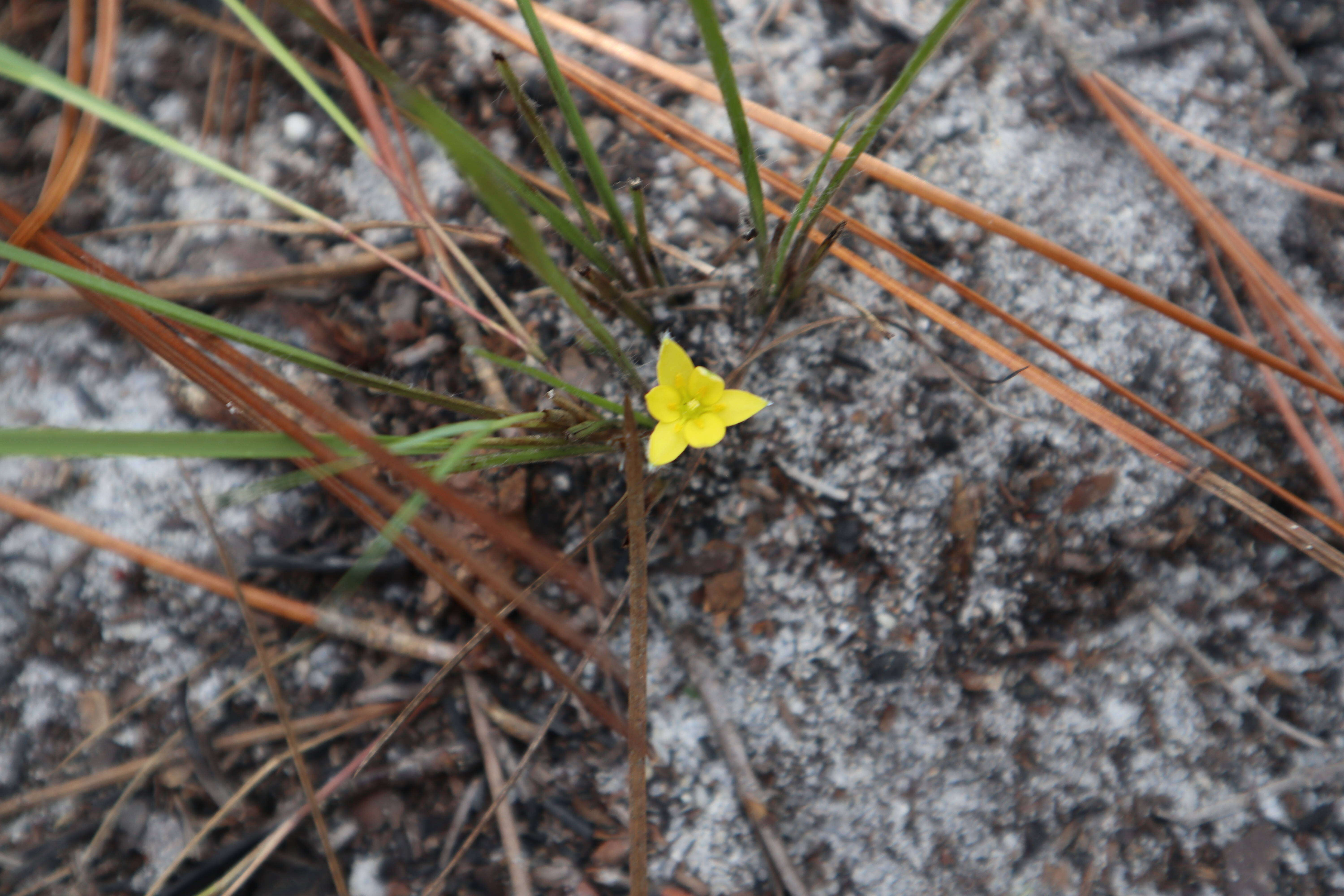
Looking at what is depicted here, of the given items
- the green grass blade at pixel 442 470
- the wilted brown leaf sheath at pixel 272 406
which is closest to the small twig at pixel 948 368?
the green grass blade at pixel 442 470

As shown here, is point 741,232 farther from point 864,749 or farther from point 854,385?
point 864,749

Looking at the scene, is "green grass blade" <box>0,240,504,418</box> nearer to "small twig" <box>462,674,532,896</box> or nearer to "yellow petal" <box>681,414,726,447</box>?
"yellow petal" <box>681,414,726,447</box>

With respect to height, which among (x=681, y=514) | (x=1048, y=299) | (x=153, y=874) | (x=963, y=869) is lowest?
(x=963, y=869)

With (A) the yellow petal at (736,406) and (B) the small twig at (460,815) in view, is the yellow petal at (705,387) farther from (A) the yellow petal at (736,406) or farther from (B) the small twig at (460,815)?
(B) the small twig at (460,815)

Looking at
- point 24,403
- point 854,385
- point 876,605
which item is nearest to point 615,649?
point 876,605

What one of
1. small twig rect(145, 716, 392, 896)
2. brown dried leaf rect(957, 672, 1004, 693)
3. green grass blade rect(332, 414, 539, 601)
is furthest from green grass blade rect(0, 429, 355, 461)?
brown dried leaf rect(957, 672, 1004, 693)

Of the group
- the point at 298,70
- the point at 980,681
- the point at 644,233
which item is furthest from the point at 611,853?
the point at 298,70

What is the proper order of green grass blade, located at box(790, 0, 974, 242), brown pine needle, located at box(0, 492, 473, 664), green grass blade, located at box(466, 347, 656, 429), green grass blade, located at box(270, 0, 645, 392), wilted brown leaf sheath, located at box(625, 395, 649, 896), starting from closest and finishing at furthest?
green grass blade, located at box(270, 0, 645, 392)
green grass blade, located at box(790, 0, 974, 242)
wilted brown leaf sheath, located at box(625, 395, 649, 896)
green grass blade, located at box(466, 347, 656, 429)
brown pine needle, located at box(0, 492, 473, 664)
